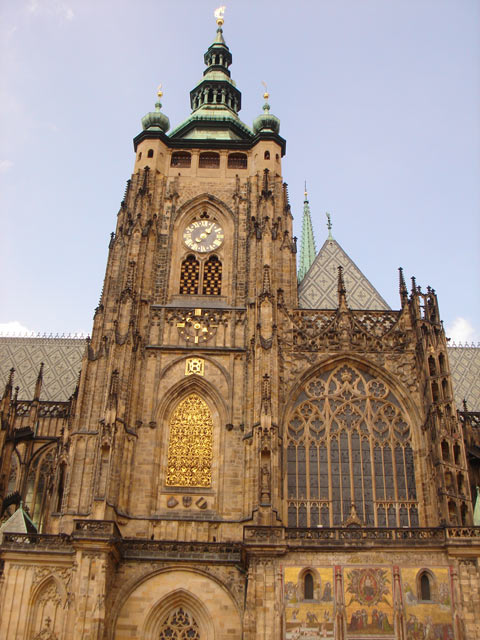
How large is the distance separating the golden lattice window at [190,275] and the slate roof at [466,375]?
1170 cm

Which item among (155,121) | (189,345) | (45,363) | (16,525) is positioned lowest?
(16,525)

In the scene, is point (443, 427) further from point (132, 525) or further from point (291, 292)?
point (132, 525)

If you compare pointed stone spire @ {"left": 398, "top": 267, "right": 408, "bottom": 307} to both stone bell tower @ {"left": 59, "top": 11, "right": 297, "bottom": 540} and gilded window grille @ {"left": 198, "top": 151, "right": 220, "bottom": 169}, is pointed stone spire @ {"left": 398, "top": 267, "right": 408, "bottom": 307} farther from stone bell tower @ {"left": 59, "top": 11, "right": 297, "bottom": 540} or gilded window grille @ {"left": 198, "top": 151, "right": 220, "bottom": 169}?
gilded window grille @ {"left": 198, "top": 151, "right": 220, "bottom": 169}

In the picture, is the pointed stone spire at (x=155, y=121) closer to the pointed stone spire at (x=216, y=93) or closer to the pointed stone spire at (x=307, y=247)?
the pointed stone spire at (x=216, y=93)

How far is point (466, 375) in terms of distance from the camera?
32812 millimetres

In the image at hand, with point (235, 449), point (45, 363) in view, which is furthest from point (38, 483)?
point (235, 449)

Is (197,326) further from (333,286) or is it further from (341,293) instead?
(333,286)

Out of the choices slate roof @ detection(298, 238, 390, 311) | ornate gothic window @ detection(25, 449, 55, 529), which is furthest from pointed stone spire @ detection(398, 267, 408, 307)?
ornate gothic window @ detection(25, 449, 55, 529)

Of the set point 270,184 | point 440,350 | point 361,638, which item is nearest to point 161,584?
point 361,638

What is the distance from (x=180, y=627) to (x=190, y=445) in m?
5.65

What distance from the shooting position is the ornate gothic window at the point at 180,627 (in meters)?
21.2

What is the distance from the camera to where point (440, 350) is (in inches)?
973

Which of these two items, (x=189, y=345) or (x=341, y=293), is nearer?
(x=189, y=345)

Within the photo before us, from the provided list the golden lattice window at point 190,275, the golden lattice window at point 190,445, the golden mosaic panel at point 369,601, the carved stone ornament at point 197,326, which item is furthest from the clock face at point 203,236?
the golden mosaic panel at point 369,601
